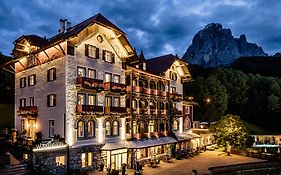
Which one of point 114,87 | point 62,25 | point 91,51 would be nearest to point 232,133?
point 114,87

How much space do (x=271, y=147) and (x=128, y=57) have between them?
33836 millimetres

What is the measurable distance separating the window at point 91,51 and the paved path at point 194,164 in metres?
13.9

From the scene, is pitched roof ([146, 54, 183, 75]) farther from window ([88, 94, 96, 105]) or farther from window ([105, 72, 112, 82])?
window ([88, 94, 96, 105])

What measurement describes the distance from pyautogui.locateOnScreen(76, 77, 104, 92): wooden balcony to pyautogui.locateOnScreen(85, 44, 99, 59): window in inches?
132

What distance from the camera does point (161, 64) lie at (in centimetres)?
4378

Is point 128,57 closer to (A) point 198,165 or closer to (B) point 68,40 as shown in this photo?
(B) point 68,40

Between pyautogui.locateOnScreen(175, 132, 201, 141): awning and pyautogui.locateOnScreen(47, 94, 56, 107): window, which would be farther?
pyautogui.locateOnScreen(175, 132, 201, 141): awning

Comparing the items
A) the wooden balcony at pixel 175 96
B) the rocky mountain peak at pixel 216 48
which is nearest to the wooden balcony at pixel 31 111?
the wooden balcony at pixel 175 96

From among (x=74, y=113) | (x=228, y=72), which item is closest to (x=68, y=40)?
(x=74, y=113)

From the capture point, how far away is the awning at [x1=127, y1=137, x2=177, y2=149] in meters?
32.3

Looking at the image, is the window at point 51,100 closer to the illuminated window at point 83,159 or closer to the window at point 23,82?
the illuminated window at point 83,159

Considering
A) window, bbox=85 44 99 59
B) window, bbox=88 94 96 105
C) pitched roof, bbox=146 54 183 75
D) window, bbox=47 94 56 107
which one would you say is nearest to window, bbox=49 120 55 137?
window, bbox=47 94 56 107

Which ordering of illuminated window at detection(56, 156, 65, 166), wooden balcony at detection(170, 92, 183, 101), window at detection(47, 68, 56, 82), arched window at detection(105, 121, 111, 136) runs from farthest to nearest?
1. wooden balcony at detection(170, 92, 183, 101)
2. arched window at detection(105, 121, 111, 136)
3. window at detection(47, 68, 56, 82)
4. illuminated window at detection(56, 156, 65, 166)

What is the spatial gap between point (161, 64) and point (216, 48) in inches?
4454
